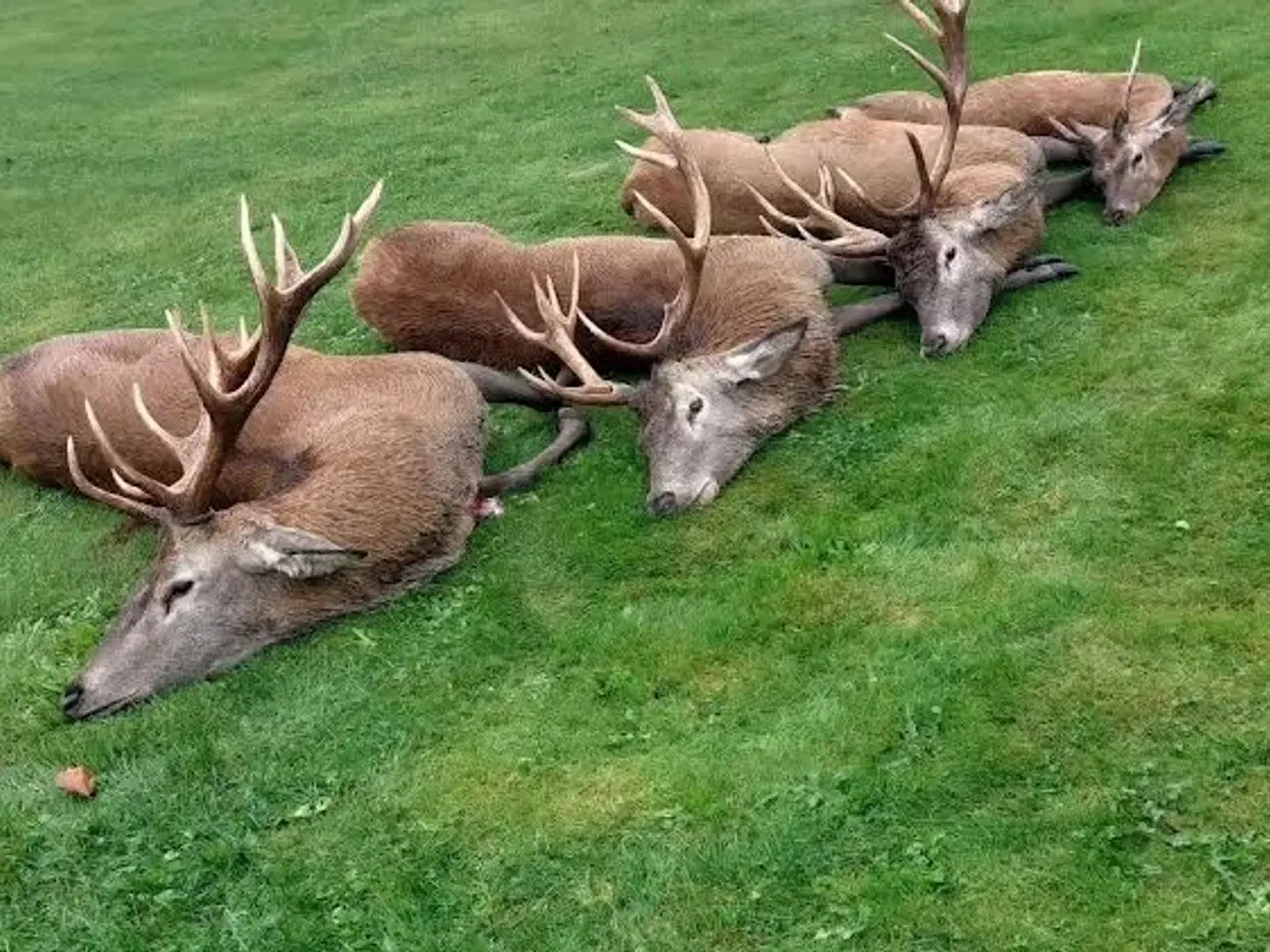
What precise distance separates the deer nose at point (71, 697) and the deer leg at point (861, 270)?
14.8ft

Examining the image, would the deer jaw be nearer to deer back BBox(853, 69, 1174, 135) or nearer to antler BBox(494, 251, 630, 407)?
deer back BBox(853, 69, 1174, 135)

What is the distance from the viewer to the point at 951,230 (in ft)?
26.9

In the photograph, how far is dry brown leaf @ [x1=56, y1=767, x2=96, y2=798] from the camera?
5328mm

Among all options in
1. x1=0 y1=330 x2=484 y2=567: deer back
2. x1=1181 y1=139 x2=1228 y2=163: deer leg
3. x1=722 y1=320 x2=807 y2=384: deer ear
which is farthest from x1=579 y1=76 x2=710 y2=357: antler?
x1=1181 y1=139 x2=1228 y2=163: deer leg

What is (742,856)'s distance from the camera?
448 cm

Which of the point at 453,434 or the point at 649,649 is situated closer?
the point at 649,649

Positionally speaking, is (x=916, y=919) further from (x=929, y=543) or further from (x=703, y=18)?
(x=703, y=18)

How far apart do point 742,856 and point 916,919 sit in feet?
1.87

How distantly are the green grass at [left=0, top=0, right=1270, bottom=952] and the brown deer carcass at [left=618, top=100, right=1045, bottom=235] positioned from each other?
678mm

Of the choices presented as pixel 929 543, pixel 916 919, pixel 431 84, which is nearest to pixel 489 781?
pixel 916 919

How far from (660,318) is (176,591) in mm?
2949

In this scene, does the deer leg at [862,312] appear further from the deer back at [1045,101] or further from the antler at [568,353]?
the deer back at [1045,101]

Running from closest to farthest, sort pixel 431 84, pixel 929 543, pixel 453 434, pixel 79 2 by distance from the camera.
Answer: pixel 929 543
pixel 453 434
pixel 431 84
pixel 79 2

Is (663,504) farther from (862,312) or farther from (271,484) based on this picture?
(862,312)
